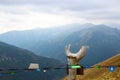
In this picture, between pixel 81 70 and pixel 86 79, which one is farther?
pixel 86 79

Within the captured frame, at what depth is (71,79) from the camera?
1503 cm

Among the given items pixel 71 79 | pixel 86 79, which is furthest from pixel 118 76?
pixel 71 79

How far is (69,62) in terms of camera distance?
1494 cm

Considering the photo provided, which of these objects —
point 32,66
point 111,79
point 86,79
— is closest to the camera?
point 32,66

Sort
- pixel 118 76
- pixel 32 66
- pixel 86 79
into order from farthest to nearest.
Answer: pixel 86 79, pixel 118 76, pixel 32 66

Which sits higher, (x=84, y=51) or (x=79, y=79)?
(x=84, y=51)

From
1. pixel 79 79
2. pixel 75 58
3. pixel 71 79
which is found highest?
pixel 75 58

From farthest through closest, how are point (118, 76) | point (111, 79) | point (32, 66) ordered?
point (118, 76)
point (111, 79)
point (32, 66)

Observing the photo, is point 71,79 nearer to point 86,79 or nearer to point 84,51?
point 84,51

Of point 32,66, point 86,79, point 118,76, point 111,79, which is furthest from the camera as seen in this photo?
point 86,79

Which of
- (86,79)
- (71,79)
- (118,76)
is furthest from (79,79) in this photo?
(71,79)

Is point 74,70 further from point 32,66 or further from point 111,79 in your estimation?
point 111,79

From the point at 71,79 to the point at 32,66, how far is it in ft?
6.54

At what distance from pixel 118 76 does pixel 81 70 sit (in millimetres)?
28084
